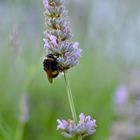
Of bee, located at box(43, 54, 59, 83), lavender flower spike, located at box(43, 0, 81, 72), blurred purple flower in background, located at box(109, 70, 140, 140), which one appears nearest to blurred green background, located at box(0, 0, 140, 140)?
blurred purple flower in background, located at box(109, 70, 140, 140)

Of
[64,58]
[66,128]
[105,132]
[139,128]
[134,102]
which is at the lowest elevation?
[66,128]

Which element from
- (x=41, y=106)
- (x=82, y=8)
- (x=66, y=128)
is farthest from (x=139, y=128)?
(x=82, y=8)

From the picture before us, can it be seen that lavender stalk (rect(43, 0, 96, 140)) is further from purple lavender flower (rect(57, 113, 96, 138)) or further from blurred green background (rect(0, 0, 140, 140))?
blurred green background (rect(0, 0, 140, 140))

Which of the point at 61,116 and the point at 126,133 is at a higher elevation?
the point at 61,116

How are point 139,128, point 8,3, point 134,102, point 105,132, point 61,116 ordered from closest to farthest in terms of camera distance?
point 139,128
point 134,102
point 105,132
point 61,116
point 8,3

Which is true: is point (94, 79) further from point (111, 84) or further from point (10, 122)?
point (10, 122)

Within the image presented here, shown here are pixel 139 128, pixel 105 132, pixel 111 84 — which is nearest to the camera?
pixel 139 128

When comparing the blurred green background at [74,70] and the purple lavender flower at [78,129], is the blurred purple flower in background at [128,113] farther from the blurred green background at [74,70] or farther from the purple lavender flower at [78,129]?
the purple lavender flower at [78,129]

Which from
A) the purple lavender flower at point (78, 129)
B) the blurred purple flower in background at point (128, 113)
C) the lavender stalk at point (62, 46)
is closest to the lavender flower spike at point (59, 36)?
the lavender stalk at point (62, 46)
